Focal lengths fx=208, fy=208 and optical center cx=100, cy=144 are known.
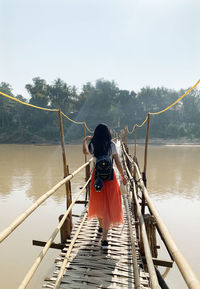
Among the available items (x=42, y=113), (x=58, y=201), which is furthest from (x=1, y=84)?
(x=58, y=201)

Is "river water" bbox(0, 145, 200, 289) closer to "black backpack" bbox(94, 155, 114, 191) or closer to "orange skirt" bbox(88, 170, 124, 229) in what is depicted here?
"orange skirt" bbox(88, 170, 124, 229)

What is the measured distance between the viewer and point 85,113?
119 ft

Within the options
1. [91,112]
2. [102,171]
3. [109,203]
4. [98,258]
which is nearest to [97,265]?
[98,258]

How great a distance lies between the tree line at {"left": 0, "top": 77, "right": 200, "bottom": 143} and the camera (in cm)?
3472

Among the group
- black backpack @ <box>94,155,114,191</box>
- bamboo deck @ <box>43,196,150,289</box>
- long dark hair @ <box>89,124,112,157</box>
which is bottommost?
bamboo deck @ <box>43,196,150,289</box>

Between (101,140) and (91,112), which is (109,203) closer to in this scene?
(101,140)

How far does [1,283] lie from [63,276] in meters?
2.14

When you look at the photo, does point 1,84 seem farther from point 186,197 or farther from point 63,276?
point 63,276

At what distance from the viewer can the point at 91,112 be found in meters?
36.4

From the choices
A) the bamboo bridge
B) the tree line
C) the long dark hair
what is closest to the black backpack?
the long dark hair

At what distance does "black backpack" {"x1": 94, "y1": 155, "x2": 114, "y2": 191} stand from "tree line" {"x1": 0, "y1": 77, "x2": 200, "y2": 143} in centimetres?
3261

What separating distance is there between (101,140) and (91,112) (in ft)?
115

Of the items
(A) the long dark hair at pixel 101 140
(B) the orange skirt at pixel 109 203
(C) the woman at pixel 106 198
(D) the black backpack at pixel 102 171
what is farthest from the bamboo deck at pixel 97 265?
(A) the long dark hair at pixel 101 140

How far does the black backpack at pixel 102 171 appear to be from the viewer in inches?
76.7
